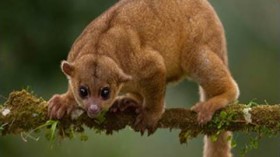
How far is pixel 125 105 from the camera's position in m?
8.79

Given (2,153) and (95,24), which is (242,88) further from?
(95,24)

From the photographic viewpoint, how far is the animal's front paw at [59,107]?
8.43 meters

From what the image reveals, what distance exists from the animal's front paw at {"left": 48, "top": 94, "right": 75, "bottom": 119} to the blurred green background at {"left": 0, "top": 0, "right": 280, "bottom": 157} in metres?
3.90

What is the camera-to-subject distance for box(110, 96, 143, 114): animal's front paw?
864 centimetres

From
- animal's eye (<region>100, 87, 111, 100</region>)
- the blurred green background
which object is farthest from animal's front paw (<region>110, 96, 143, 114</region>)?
the blurred green background

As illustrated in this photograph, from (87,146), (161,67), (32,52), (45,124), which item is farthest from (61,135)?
(32,52)

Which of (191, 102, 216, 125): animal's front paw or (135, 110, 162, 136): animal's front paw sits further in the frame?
(135, 110, 162, 136): animal's front paw

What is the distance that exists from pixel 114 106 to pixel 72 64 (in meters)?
0.54

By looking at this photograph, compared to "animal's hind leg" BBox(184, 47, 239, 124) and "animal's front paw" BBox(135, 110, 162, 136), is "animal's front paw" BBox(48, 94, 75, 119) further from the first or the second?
"animal's hind leg" BBox(184, 47, 239, 124)

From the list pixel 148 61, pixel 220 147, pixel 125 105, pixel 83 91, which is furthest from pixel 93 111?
pixel 220 147

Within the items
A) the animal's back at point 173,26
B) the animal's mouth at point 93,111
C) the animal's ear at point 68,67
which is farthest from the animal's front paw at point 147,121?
the animal's ear at point 68,67

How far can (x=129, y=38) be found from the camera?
892cm

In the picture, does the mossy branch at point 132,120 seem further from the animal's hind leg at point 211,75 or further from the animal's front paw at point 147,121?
the animal's hind leg at point 211,75

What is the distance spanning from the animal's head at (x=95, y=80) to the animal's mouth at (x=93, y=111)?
3.5 inches
